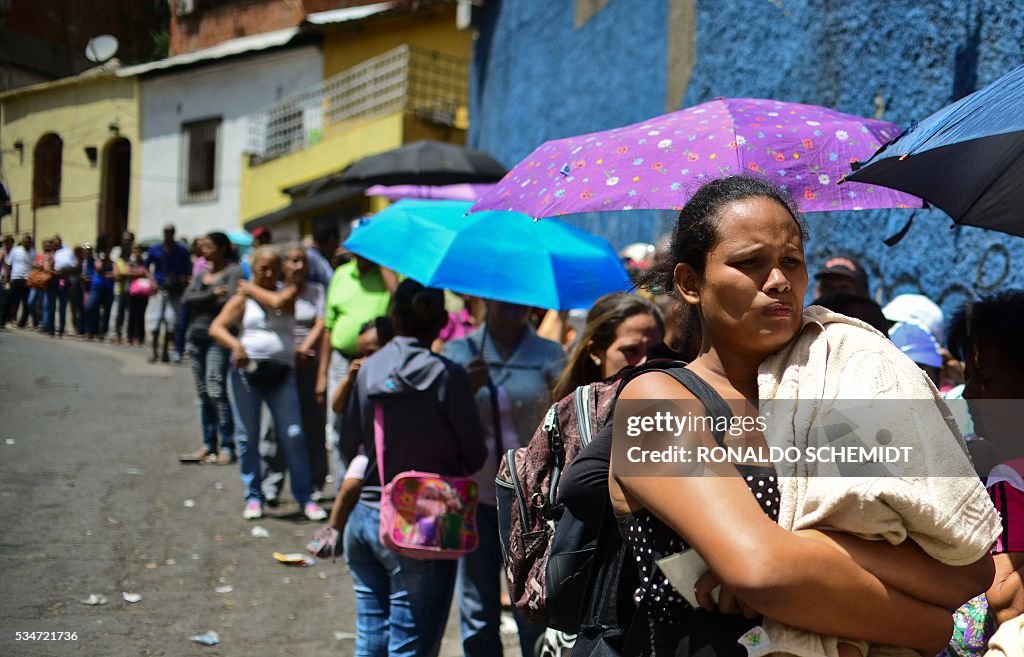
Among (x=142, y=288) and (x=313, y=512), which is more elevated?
(x=142, y=288)

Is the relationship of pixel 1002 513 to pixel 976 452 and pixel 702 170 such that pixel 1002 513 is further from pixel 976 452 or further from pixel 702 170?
pixel 702 170

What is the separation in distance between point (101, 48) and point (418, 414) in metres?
3.98

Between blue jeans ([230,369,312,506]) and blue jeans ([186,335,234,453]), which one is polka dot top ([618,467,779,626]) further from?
blue jeans ([186,335,234,453])

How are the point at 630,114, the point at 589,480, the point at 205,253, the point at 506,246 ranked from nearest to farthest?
the point at 589,480 < the point at 506,246 < the point at 205,253 < the point at 630,114

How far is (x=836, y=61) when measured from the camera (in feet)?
23.4

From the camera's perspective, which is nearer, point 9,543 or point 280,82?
point 9,543

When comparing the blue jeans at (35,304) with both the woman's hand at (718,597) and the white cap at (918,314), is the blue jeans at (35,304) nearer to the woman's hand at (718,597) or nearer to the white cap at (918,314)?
the white cap at (918,314)

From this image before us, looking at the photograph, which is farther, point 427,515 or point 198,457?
point 198,457

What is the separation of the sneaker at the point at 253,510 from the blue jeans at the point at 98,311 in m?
3.92

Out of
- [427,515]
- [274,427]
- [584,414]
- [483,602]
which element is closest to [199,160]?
[274,427]

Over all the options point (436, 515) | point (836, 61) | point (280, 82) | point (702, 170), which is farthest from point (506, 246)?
point (280, 82)

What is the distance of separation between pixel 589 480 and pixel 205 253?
7.29 metres

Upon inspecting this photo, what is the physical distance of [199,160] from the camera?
25.3 metres

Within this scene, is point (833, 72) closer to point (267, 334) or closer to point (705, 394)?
point (267, 334)
